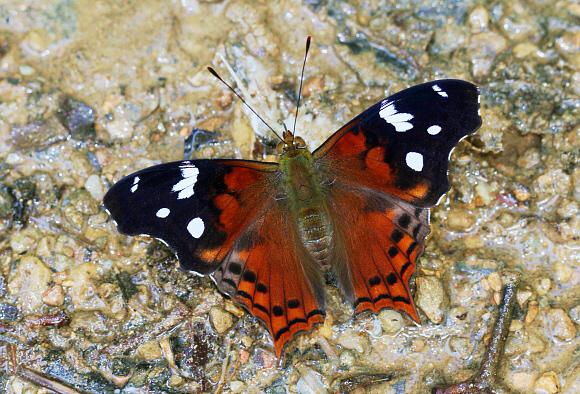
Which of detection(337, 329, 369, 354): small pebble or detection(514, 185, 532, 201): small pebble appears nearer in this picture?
detection(337, 329, 369, 354): small pebble

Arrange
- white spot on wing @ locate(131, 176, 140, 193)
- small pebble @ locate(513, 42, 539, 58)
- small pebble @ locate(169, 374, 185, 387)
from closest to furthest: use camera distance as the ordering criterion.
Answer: white spot on wing @ locate(131, 176, 140, 193) → small pebble @ locate(169, 374, 185, 387) → small pebble @ locate(513, 42, 539, 58)

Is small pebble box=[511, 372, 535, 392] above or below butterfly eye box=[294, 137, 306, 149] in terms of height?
below

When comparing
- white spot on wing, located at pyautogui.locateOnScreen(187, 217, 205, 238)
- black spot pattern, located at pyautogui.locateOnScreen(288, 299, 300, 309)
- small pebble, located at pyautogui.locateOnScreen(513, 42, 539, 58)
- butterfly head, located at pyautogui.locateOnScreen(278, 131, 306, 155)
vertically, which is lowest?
black spot pattern, located at pyautogui.locateOnScreen(288, 299, 300, 309)

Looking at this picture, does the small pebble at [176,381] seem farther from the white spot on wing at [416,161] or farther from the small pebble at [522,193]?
the small pebble at [522,193]

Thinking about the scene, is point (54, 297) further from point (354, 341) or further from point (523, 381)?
point (523, 381)

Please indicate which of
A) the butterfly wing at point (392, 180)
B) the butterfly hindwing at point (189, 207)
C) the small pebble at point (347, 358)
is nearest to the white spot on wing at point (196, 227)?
the butterfly hindwing at point (189, 207)

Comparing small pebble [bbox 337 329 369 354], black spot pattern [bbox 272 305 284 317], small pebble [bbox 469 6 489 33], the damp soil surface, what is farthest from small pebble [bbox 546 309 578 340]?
small pebble [bbox 469 6 489 33]

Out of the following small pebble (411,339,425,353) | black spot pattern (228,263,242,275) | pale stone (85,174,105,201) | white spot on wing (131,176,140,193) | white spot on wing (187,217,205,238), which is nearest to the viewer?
white spot on wing (131,176,140,193)

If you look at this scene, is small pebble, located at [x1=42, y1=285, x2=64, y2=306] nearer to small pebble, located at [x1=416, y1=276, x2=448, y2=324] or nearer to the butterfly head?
the butterfly head
